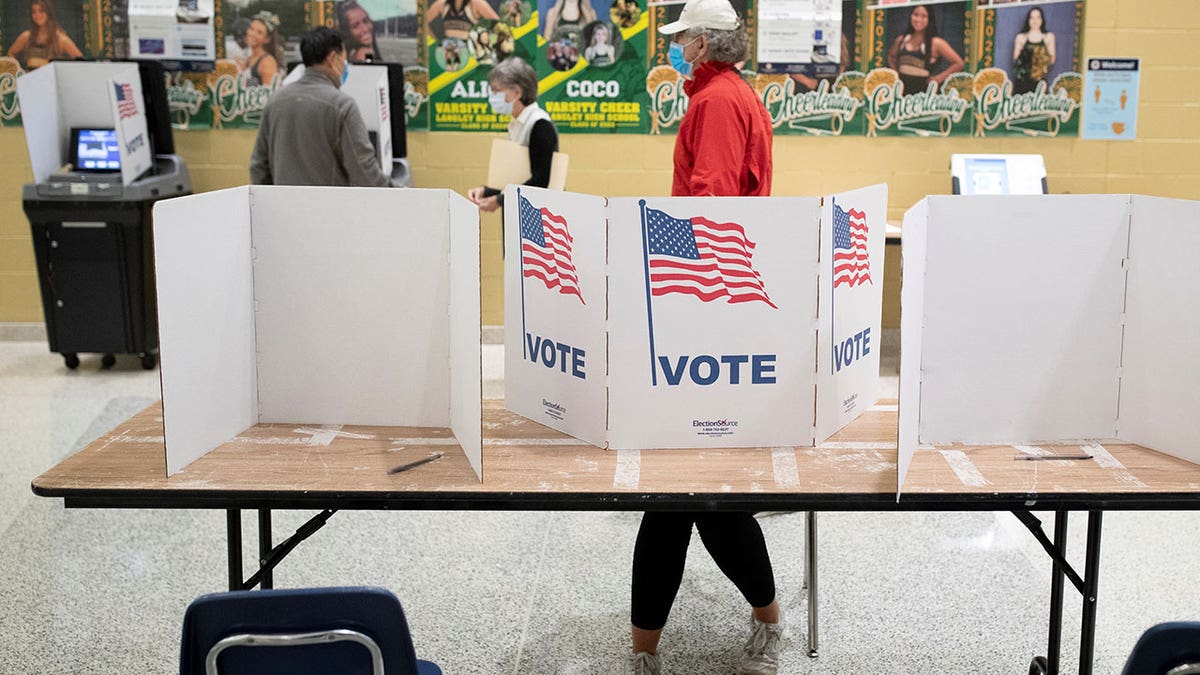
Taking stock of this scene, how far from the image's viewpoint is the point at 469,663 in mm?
2900

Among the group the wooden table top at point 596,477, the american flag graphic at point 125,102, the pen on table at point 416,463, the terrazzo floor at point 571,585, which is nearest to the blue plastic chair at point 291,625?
the wooden table top at point 596,477

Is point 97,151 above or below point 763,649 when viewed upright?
above

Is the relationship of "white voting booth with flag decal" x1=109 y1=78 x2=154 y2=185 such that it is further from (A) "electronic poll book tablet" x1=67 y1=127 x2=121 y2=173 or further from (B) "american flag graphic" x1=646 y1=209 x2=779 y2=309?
(B) "american flag graphic" x1=646 y1=209 x2=779 y2=309

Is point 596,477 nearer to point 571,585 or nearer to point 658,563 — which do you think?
point 658,563

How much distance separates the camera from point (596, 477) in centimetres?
223

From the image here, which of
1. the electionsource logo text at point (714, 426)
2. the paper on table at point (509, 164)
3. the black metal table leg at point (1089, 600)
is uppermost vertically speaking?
the paper on table at point (509, 164)

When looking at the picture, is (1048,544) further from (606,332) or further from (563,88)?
(563,88)

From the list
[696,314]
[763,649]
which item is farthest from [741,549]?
[696,314]

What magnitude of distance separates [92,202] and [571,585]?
333cm

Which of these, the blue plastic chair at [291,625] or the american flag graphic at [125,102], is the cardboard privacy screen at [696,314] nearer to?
the blue plastic chair at [291,625]

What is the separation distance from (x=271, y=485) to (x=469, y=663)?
922 millimetres

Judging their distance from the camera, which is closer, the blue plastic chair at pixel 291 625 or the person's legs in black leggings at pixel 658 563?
the blue plastic chair at pixel 291 625

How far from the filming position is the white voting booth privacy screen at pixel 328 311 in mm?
2359

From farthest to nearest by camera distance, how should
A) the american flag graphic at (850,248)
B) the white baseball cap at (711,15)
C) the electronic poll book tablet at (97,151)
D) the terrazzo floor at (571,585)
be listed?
the electronic poll book tablet at (97,151)
the white baseball cap at (711,15)
the terrazzo floor at (571,585)
the american flag graphic at (850,248)
